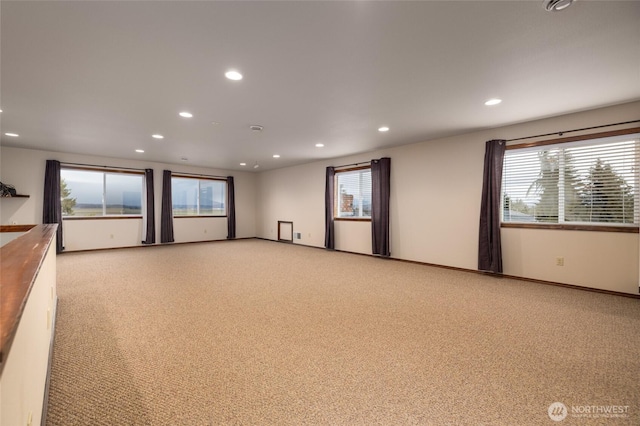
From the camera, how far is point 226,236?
925 centimetres

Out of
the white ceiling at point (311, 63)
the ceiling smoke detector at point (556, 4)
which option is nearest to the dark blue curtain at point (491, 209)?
the white ceiling at point (311, 63)

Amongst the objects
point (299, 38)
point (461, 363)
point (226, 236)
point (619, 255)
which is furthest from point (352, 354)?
point (226, 236)

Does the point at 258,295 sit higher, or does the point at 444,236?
the point at 444,236

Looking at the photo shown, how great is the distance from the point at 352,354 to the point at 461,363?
2.54 ft

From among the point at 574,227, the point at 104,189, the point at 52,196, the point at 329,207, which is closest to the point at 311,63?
the point at 574,227

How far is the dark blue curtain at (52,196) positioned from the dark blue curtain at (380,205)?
23.0 feet

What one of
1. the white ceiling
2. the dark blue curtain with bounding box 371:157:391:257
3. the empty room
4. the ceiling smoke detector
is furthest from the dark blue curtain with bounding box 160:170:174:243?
the ceiling smoke detector

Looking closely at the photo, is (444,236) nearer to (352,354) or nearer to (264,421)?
(352,354)

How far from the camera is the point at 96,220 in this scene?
22.7 feet

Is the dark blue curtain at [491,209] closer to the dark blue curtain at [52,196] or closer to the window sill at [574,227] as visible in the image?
the window sill at [574,227]

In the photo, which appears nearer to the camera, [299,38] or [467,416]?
[467,416]

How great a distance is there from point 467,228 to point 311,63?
385 centimetres

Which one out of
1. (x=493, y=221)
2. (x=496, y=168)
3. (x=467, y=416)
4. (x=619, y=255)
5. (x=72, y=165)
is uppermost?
(x=72, y=165)

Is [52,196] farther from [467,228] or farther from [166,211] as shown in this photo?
[467,228]
